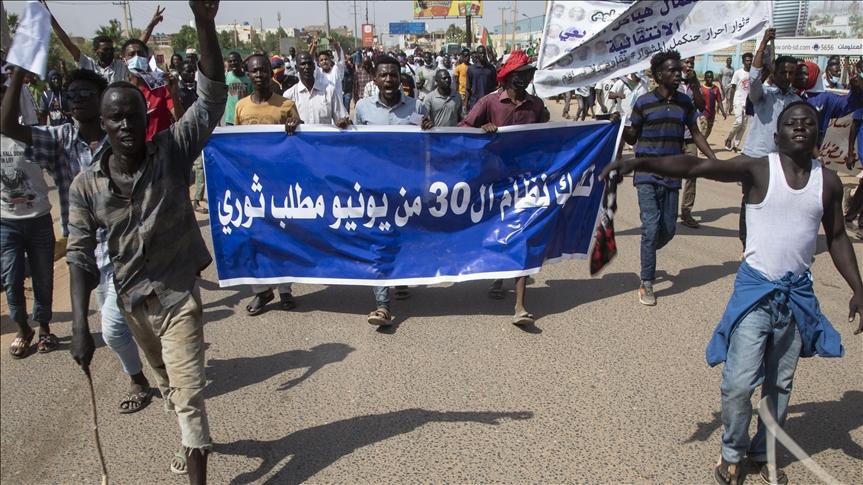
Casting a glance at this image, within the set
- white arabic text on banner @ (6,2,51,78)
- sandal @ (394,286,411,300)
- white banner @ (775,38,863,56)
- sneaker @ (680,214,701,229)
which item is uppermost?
white banner @ (775,38,863,56)

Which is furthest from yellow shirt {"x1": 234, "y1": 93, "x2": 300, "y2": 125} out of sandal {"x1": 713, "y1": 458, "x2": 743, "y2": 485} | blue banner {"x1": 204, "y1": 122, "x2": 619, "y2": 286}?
sandal {"x1": 713, "y1": 458, "x2": 743, "y2": 485}

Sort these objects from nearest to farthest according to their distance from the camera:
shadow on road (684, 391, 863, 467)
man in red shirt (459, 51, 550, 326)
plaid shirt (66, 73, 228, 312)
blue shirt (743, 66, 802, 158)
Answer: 1. plaid shirt (66, 73, 228, 312)
2. shadow on road (684, 391, 863, 467)
3. man in red shirt (459, 51, 550, 326)
4. blue shirt (743, 66, 802, 158)

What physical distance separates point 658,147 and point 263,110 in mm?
3427

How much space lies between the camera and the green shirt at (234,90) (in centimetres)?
770

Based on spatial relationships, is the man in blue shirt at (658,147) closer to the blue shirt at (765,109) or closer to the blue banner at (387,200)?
the blue banner at (387,200)

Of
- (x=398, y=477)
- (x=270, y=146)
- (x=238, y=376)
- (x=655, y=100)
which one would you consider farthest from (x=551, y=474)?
(x=655, y=100)

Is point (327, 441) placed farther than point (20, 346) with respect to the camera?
No

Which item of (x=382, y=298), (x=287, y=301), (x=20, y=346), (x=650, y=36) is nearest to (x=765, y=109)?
(x=650, y=36)

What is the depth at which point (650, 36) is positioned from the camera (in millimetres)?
5152

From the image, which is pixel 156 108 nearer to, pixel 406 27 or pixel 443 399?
pixel 443 399

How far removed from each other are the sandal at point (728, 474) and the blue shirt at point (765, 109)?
4.01 meters

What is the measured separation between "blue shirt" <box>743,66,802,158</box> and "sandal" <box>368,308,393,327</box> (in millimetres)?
3844

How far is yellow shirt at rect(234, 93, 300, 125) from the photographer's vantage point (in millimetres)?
5664

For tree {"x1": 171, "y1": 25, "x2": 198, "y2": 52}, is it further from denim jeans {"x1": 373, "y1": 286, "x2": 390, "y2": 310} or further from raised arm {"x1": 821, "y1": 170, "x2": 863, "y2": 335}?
raised arm {"x1": 821, "y1": 170, "x2": 863, "y2": 335}
